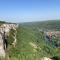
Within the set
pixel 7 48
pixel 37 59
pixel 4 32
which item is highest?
pixel 4 32

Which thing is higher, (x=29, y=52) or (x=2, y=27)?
(x=2, y=27)

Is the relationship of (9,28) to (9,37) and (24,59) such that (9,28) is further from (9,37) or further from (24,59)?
(24,59)

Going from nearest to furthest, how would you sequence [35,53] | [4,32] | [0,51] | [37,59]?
[0,51], [4,32], [37,59], [35,53]

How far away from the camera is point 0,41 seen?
6172 cm

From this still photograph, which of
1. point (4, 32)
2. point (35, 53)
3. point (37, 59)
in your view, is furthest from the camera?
point (35, 53)

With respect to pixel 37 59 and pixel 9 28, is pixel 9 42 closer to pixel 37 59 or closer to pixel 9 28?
pixel 9 28

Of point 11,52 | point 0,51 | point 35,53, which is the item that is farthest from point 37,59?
point 0,51

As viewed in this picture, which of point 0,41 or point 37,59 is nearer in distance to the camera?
point 0,41

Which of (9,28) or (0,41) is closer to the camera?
(0,41)

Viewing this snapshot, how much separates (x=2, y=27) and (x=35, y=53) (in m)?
18.3

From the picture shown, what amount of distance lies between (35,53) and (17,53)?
8.33 meters

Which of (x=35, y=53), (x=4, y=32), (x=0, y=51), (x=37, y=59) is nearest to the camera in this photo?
(x=0, y=51)

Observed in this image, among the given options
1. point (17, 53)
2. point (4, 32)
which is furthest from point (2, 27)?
point (17, 53)

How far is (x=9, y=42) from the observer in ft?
217
